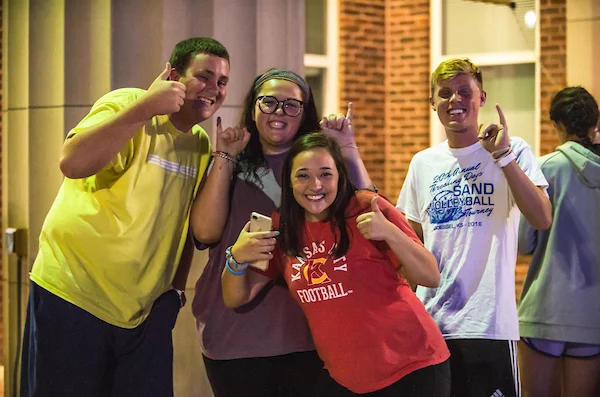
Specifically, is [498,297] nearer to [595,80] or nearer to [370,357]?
[370,357]

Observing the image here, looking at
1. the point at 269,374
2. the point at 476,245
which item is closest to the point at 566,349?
the point at 476,245

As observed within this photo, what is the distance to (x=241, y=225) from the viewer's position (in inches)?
134

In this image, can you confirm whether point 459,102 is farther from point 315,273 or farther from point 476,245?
point 315,273

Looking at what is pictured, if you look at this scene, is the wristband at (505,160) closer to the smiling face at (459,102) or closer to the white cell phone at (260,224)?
the smiling face at (459,102)

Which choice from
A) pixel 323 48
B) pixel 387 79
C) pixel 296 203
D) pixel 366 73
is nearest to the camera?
pixel 296 203

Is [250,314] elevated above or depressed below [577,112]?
below

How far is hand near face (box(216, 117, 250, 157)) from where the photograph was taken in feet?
11.1

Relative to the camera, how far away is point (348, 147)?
11.2ft

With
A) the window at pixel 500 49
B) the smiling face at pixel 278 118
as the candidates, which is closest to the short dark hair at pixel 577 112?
the smiling face at pixel 278 118

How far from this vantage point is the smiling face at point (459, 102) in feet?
11.9

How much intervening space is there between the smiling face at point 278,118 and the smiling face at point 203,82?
0.55 feet

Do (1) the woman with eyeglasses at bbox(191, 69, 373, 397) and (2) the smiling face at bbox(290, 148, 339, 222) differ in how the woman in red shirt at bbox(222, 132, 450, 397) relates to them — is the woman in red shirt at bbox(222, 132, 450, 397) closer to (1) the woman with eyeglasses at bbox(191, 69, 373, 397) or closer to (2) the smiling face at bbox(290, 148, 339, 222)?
(2) the smiling face at bbox(290, 148, 339, 222)

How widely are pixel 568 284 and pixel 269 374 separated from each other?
1.81 m

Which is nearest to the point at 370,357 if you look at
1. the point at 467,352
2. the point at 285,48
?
the point at 467,352
